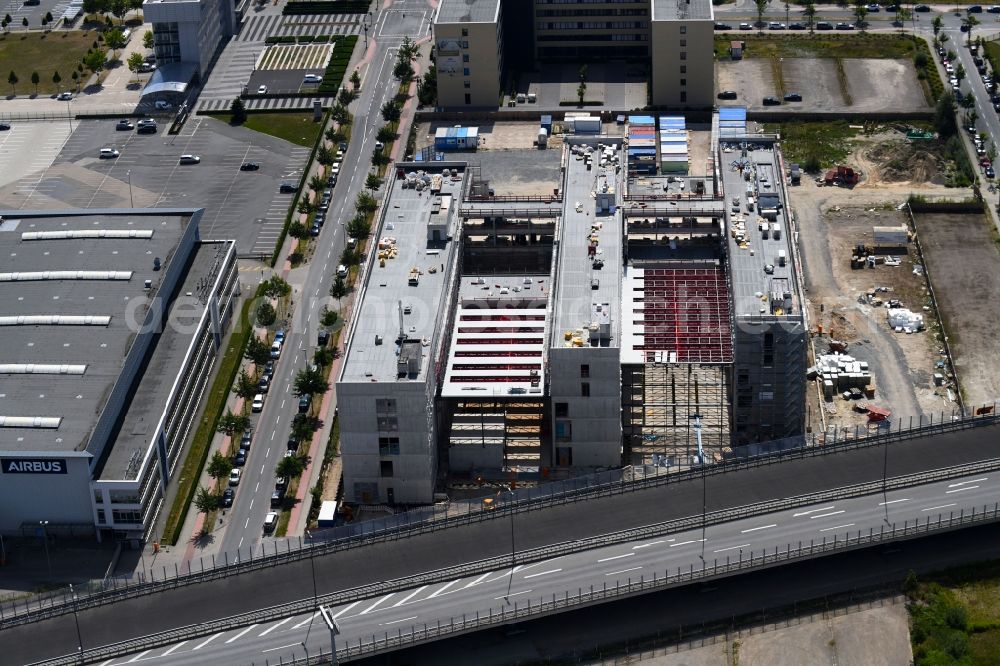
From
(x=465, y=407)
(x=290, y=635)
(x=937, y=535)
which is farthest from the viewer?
(x=465, y=407)

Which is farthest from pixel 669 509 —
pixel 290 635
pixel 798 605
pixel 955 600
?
pixel 290 635

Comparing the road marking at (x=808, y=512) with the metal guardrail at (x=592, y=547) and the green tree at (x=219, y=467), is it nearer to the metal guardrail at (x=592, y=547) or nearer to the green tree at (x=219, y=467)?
the metal guardrail at (x=592, y=547)

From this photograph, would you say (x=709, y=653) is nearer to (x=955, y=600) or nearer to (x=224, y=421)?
(x=955, y=600)

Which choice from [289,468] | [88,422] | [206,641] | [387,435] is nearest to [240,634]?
[206,641]

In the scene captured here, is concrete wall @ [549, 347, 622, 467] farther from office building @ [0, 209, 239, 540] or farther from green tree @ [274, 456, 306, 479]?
office building @ [0, 209, 239, 540]

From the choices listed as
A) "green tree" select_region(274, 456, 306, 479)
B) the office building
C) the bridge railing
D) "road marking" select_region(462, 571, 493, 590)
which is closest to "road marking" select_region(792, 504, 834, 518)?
the bridge railing

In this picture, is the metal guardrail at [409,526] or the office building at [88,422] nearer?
the metal guardrail at [409,526]

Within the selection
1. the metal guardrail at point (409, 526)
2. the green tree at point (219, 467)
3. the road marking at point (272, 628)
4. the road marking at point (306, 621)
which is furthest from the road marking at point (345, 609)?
the green tree at point (219, 467)
